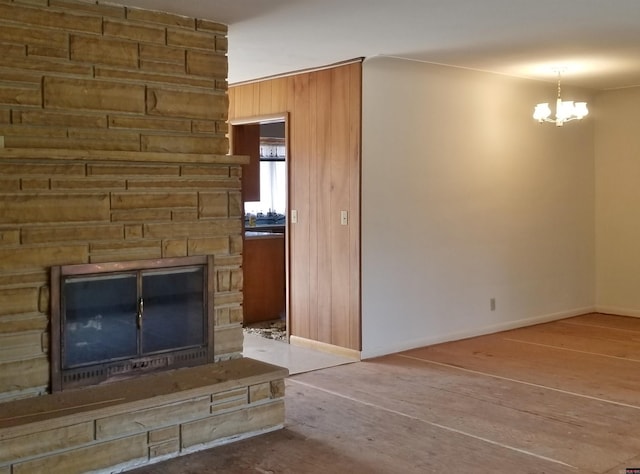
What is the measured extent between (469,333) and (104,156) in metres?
3.83

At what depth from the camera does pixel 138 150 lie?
3.83 meters

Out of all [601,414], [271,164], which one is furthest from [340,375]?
[271,164]

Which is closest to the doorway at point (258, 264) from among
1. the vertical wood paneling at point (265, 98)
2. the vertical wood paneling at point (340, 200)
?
the vertical wood paneling at point (265, 98)

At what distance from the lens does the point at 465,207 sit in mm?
6184

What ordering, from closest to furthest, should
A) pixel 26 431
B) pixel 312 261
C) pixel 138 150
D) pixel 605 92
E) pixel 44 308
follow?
pixel 26 431, pixel 44 308, pixel 138 150, pixel 312 261, pixel 605 92

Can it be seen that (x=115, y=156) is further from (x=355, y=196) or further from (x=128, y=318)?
(x=355, y=196)

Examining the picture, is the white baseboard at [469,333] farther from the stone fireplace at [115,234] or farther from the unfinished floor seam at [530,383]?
the stone fireplace at [115,234]

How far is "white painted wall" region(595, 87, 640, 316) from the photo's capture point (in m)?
7.23

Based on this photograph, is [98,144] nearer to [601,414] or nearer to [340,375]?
[340,375]

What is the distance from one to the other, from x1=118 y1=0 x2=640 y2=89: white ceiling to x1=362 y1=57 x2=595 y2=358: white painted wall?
1.20ft

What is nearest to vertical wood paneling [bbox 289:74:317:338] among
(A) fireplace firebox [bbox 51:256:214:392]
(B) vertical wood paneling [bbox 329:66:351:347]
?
(B) vertical wood paneling [bbox 329:66:351:347]

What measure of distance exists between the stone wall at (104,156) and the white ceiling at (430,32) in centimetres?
27

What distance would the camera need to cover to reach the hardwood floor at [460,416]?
3.38 meters

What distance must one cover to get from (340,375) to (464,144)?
239 centimetres
